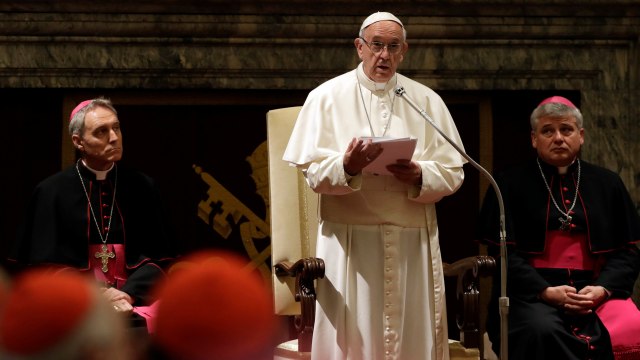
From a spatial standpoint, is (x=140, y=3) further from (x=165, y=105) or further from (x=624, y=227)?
(x=624, y=227)

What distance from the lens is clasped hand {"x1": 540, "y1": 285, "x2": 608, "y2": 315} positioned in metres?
4.34

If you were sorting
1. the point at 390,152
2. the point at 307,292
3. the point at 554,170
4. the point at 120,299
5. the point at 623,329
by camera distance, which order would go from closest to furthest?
the point at 390,152
the point at 307,292
the point at 120,299
the point at 623,329
the point at 554,170

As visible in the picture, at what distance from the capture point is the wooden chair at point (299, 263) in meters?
3.89

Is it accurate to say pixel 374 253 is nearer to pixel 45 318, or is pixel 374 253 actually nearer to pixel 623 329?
pixel 623 329

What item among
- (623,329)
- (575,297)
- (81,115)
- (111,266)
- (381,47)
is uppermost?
(381,47)

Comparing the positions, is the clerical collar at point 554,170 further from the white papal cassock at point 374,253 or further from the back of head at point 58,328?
the back of head at point 58,328

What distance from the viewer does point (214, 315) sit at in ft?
2.31

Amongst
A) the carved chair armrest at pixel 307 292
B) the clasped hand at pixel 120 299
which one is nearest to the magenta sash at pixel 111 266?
the clasped hand at pixel 120 299

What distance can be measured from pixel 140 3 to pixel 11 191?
1429mm

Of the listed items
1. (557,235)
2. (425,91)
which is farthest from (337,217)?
(557,235)

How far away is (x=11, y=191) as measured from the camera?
5762 mm

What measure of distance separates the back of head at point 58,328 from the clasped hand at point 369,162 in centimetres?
293

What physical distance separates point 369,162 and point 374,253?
1.53 ft

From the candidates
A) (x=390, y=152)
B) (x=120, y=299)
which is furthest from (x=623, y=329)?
(x=120, y=299)
